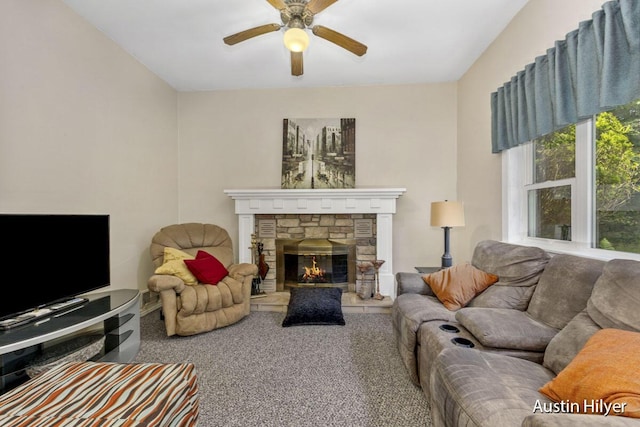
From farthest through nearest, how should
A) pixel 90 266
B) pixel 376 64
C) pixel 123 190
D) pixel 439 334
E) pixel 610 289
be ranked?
pixel 376 64
pixel 123 190
pixel 90 266
pixel 439 334
pixel 610 289

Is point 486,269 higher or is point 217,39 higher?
point 217,39

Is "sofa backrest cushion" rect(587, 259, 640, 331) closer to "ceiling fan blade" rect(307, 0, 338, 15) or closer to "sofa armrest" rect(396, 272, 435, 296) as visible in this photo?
"sofa armrest" rect(396, 272, 435, 296)

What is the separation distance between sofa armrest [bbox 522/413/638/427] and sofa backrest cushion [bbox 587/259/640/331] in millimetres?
562

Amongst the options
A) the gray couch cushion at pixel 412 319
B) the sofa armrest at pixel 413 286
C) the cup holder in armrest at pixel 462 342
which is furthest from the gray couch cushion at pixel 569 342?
the sofa armrest at pixel 413 286

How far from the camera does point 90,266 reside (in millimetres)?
2141

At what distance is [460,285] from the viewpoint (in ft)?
7.07

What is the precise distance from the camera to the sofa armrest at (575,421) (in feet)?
2.43

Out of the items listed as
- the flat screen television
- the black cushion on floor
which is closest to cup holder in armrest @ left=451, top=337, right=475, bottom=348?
the black cushion on floor

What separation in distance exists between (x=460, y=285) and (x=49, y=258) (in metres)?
2.89

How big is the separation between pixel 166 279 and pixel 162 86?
257 centimetres

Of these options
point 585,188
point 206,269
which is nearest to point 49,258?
point 206,269

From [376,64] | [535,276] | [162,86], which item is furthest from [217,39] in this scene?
[535,276]

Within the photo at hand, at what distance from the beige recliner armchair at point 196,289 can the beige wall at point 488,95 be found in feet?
8.47

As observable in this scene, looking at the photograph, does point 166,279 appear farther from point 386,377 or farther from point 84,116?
point 386,377
